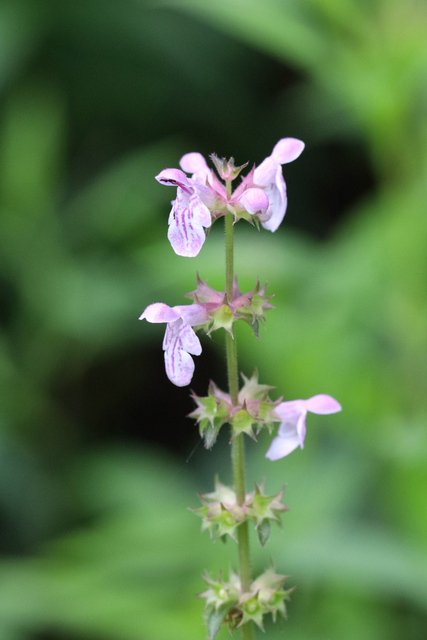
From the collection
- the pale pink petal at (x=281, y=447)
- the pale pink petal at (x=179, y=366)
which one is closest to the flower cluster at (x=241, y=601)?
the pale pink petal at (x=281, y=447)

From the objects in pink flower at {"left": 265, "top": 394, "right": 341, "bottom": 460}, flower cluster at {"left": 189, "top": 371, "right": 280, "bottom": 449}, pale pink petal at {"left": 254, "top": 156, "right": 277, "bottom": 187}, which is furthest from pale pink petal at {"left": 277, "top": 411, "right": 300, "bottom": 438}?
pale pink petal at {"left": 254, "top": 156, "right": 277, "bottom": 187}

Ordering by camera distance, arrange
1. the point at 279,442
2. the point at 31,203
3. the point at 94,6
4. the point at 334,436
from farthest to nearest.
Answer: the point at 94,6 → the point at 31,203 → the point at 334,436 → the point at 279,442

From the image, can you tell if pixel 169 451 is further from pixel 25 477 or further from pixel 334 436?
pixel 334 436

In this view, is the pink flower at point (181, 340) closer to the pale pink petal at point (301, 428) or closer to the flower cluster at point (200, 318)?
the flower cluster at point (200, 318)

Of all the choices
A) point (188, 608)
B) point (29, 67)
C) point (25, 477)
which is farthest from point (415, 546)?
point (29, 67)

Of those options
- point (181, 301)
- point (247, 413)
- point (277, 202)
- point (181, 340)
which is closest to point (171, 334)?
point (181, 340)

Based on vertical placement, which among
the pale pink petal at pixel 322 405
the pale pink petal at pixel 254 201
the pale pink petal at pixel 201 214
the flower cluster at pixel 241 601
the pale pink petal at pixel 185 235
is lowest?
the flower cluster at pixel 241 601
